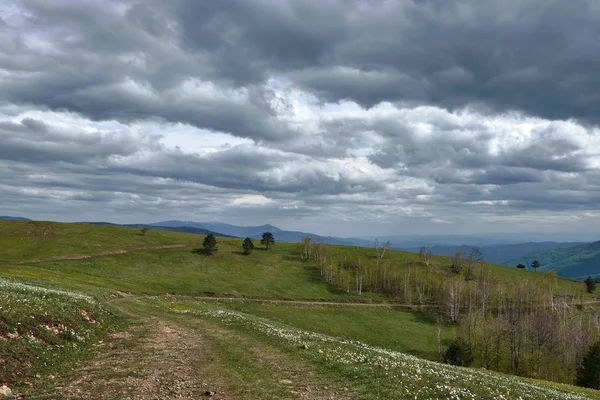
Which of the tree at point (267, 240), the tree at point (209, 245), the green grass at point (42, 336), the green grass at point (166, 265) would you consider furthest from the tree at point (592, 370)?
the tree at point (267, 240)

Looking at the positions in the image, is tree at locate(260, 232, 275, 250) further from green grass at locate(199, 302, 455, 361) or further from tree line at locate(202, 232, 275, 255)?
green grass at locate(199, 302, 455, 361)

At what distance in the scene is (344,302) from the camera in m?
Answer: 125

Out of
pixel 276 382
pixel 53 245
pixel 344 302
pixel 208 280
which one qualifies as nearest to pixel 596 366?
pixel 344 302

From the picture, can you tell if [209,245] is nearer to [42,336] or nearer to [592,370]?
[592,370]

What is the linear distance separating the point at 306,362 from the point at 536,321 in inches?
3530

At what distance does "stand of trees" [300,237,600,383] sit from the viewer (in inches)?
3324

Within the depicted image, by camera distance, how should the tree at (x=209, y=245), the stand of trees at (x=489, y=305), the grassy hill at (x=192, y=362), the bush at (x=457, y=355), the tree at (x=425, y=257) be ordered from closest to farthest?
the grassy hill at (x=192, y=362)
the bush at (x=457, y=355)
the stand of trees at (x=489, y=305)
the tree at (x=209, y=245)
the tree at (x=425, y=257)

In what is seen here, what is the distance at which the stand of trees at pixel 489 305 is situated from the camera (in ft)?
277

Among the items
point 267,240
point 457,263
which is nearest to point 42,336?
point 267,240

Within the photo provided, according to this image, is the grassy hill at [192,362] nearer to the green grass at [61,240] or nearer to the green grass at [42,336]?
the green grass at [42,336]

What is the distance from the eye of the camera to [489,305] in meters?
146

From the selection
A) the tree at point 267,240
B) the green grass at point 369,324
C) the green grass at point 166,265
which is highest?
the tree at point 267,240

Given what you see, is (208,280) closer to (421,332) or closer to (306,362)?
(421,332)

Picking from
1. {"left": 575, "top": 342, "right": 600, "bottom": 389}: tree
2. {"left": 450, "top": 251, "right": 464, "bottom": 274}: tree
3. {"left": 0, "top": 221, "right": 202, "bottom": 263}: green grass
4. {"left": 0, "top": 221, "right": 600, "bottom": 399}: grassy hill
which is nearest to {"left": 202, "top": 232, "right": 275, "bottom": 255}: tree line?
{"left": 0, "top": 221, "right": 202, "bottom": 263}: green grass
